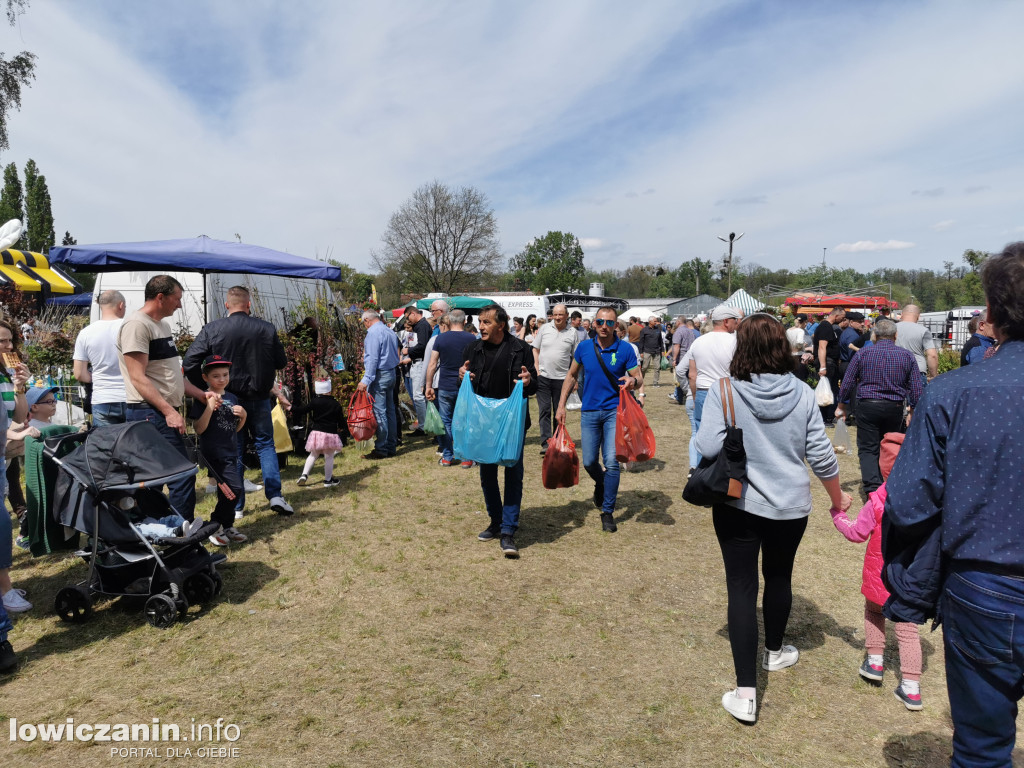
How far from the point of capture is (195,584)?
157 inches

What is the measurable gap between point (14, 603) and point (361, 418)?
4132 millimetres

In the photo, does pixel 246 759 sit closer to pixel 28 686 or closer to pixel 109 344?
pixel 28 686

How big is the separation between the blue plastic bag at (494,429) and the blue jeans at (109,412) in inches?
99.4

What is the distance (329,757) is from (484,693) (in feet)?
2.61

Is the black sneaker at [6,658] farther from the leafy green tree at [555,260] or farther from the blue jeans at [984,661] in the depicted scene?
the leafy green tree at [555,260]

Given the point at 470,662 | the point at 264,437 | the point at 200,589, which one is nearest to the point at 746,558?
the point at 470,662

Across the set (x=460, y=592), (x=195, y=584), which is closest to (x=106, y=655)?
(x=195, y=584)

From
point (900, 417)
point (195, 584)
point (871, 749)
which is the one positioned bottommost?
point (871, 749)

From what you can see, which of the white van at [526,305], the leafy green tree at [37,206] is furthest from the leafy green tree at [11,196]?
the white van at [526,305]

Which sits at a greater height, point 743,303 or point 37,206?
point 37,206

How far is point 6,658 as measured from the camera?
10.7 feet

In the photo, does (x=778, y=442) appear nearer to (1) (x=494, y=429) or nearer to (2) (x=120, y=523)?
(1) (x=494, y=429)

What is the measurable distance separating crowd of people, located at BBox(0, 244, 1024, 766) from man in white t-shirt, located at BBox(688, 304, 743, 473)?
0.8 inches

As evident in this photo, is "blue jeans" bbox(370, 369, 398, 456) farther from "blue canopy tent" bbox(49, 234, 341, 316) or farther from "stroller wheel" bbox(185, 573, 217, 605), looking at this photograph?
"stroller wheel" bbox(185, 573, 217, 605)
